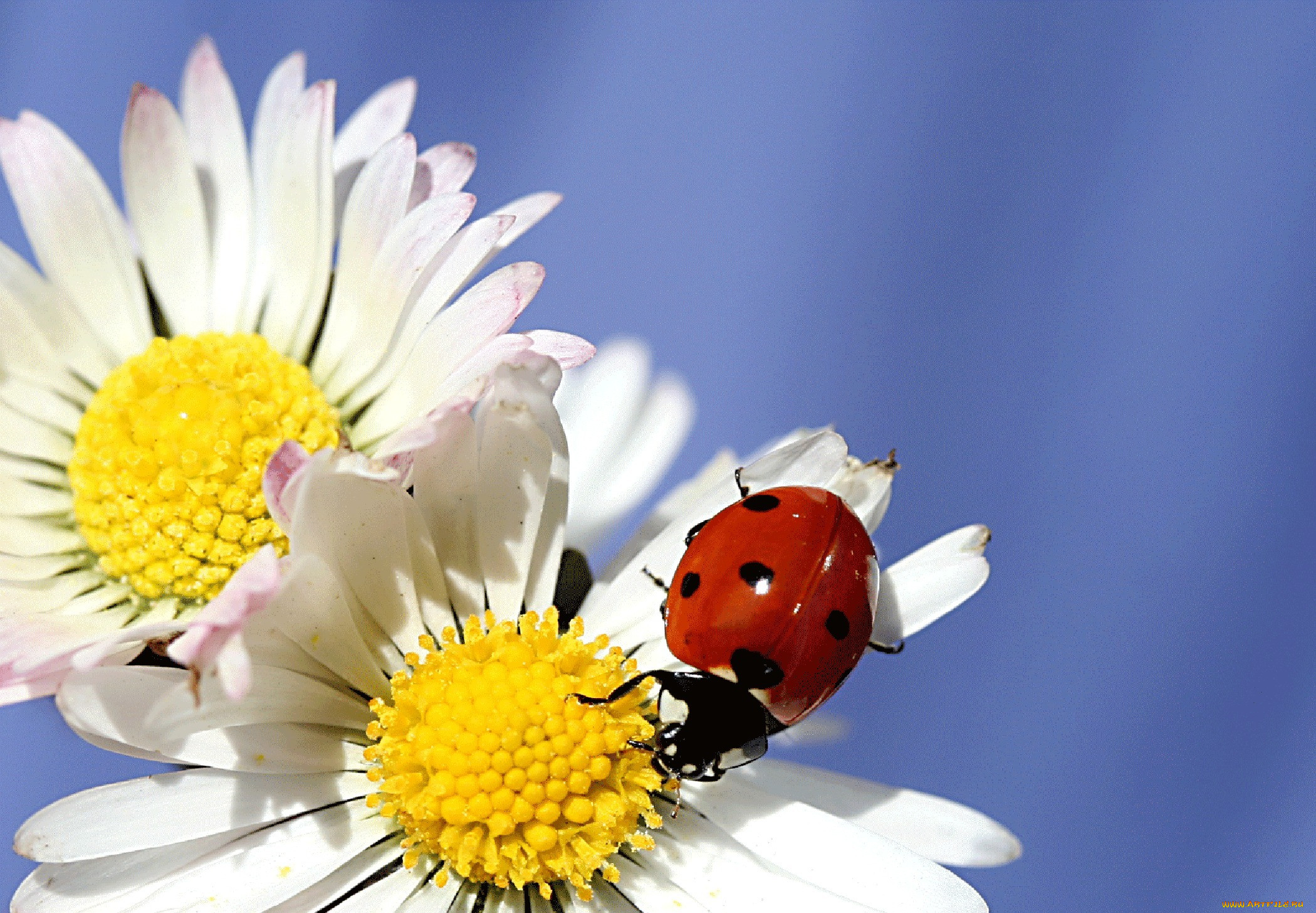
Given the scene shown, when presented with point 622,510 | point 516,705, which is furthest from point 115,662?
point 622,510

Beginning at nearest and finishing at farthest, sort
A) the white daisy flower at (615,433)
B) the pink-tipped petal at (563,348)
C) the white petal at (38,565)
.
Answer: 1. the pink-tipped petal at (563,348)
2. the white petal at (38,565)
3. the white daisy flower at (615,433)

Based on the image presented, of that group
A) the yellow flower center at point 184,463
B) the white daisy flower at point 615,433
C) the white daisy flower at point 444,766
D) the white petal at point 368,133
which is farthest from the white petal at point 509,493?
the white daisy flower at point 615,433

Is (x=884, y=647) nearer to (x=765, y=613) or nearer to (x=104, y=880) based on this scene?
(x=765, y=613)

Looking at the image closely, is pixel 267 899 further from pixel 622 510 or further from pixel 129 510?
pixel 622 510

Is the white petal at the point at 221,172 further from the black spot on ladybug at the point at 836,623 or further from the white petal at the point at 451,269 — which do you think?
the black spot on ladybug at the point at 836,623

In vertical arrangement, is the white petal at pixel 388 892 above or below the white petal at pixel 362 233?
below

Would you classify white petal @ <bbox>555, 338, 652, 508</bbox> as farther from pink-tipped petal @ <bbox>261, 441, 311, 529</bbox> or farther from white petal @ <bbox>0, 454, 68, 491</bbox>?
pink-tipped petal @ <bbox>261, 441, 311, 529</bbox>

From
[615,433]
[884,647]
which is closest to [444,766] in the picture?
[884,647]
